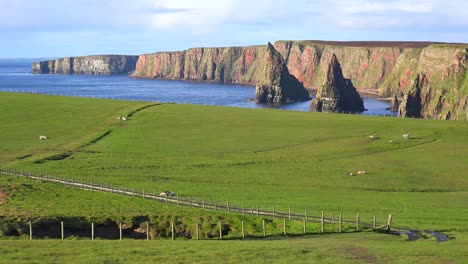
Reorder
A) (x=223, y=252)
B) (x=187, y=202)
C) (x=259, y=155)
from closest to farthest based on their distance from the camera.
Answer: (x=223, y=252), (x=187, y=202), (x=259, y=155)

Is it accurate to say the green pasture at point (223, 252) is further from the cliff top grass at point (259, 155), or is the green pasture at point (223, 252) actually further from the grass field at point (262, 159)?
the cliff top grass at point (259, 155)

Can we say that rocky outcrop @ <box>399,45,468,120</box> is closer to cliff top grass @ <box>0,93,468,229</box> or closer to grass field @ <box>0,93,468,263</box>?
cliff top grass @ <box>0,93,468,229</box>

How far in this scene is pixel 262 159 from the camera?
8375 cm

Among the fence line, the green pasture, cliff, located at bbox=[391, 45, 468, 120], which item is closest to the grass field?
the green pasture

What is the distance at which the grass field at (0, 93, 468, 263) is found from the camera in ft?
175

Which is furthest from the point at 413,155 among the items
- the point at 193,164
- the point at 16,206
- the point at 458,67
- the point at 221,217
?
the point at 458,67

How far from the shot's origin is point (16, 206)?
49562mm

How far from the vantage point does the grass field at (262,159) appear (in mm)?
53469

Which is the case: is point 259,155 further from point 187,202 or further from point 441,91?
point 441,91

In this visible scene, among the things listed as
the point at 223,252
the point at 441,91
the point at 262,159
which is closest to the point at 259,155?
the point at 262,159

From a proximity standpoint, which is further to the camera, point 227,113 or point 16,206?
point 227,113

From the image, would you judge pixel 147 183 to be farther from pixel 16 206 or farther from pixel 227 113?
pixel 227 113

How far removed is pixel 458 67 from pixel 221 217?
154 meters

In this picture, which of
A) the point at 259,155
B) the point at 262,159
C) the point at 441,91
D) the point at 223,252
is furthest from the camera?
the point at 441,91
